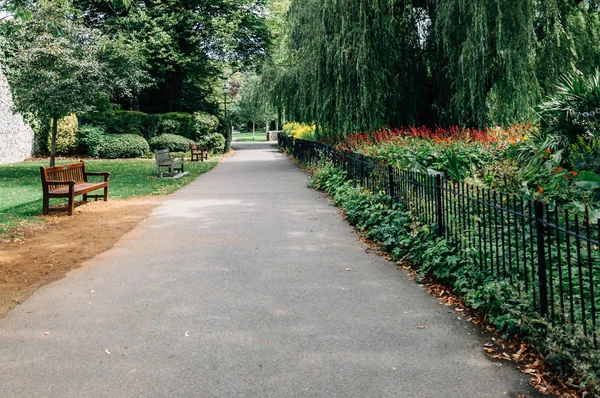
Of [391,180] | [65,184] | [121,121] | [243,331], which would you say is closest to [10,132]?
[121,121]

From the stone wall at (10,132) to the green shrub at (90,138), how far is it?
111 inches

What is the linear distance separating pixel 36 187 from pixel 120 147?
13616 millimetres

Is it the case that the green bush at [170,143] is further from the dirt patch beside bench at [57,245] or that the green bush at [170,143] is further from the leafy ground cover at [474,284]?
the leafy ground cover at [474,284]

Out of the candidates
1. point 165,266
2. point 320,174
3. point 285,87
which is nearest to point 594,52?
point 320,174

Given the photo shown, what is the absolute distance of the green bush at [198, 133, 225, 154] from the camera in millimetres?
33188

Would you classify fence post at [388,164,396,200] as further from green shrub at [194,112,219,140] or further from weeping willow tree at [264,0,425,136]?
green shrub at [194,112,219,140]

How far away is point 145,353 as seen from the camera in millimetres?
3891

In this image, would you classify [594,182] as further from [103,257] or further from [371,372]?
[103,257]

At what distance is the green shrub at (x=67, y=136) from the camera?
28766 millimetres

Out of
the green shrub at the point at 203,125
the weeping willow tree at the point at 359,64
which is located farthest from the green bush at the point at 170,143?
the weeping willow tree at the point at 359,64

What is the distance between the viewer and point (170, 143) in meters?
30.5

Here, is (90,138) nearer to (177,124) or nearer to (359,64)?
(177,124)

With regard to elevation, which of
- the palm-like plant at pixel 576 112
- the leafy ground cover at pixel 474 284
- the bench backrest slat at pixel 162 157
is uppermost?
the palm-like plant at pixel 576 112

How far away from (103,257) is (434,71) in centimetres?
1189
